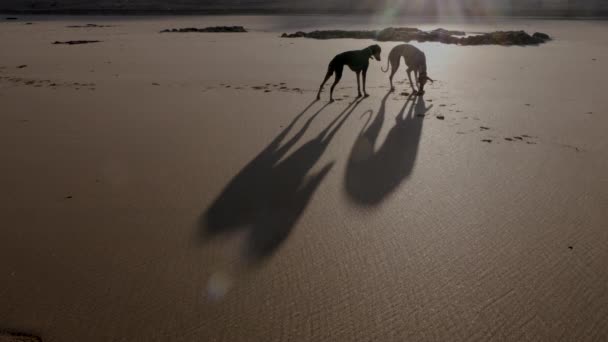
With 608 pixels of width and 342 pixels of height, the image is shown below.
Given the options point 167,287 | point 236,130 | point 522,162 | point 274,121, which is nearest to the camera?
point 167,287

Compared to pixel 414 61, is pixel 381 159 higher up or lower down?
lower down

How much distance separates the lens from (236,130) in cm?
586

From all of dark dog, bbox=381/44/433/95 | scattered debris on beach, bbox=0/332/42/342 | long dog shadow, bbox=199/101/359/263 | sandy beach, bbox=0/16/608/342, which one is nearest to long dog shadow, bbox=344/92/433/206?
sandy beach, bbox=0/16/608/342

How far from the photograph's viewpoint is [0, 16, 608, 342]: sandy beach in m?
2.50

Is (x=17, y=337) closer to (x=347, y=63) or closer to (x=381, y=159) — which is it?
(x=381, y=159)

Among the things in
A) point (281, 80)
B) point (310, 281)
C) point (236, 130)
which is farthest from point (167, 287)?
point (281, 80)

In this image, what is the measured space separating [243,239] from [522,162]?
306 cm

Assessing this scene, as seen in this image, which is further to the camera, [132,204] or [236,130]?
[236,130]

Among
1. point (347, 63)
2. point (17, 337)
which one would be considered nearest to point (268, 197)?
point (17, 337)

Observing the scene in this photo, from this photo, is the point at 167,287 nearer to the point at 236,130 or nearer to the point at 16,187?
the point at 16,187

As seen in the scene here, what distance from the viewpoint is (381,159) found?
4.87 metres

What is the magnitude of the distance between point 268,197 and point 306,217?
1.67 ft

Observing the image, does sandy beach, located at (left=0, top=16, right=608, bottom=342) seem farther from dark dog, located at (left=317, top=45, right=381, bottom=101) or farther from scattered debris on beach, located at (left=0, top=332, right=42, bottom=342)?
dark dog, located at (left=317, top=45, right=381, bottom=101)

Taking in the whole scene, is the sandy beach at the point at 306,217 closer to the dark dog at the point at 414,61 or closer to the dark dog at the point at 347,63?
the dark dog at the point at 347,63
